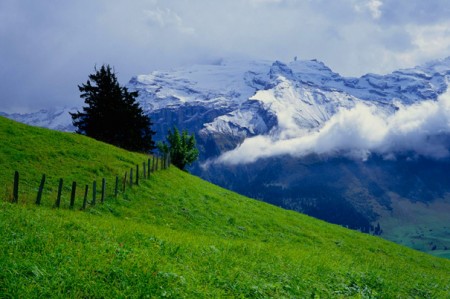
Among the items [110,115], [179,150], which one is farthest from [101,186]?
[179,150]

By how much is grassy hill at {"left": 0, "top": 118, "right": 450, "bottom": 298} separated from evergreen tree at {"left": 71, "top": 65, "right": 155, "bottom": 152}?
30.0 metres

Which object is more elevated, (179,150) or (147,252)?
(179,150)

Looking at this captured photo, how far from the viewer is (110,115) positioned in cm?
7738

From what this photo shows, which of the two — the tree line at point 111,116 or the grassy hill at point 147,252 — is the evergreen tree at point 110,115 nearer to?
the tree line at point 111,116

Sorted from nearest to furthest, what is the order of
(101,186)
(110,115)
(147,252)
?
1. (147,252)
2. (101,186)
3. (110,115)

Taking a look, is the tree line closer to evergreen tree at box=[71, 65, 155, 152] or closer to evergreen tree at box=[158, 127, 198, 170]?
evergreen tree at box=[71, 65, 155, 152]

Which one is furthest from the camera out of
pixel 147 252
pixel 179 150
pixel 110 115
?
pixel 179 150

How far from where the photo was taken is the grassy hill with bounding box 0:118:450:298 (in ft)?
46.8

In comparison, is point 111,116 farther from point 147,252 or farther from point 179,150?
point 147,252

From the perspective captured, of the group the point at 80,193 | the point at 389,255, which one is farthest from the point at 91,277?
the point at 389,255

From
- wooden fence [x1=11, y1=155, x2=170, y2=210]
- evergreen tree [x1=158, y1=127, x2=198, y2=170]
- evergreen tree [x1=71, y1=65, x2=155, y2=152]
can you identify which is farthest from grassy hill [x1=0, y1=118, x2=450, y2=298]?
evergreen tree [x1=158, y1=127, x2=198, y2=170]

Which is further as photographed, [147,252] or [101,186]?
[101,186]

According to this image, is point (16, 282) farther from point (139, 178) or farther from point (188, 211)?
point (139, 178)

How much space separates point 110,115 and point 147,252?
63117mm
